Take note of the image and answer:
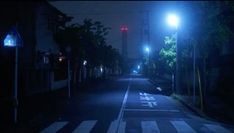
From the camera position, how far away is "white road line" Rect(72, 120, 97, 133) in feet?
48.5

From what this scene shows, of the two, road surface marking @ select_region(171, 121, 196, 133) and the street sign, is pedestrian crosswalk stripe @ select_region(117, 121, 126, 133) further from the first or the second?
the street sign

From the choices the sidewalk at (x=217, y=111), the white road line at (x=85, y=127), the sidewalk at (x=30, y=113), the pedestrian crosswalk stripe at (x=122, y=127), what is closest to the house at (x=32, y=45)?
the sidewalk at (x=30, y=113)

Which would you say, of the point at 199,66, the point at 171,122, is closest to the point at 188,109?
the point at 199,66

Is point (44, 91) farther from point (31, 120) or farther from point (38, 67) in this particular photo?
point (31, 120)

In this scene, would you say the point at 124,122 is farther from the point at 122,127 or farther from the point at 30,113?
the point at 30,113

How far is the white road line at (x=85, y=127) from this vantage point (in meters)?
14.8

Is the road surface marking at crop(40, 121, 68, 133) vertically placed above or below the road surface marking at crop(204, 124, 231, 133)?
below

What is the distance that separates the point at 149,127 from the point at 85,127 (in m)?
2.16

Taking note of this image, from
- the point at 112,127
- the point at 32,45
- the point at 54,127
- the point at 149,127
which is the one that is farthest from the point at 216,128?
the point at 32,45

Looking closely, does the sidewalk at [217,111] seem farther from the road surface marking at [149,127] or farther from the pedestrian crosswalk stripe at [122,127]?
the pedestrian crosswalk stripe at [122,127]

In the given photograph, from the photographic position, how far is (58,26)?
44062 millimetres

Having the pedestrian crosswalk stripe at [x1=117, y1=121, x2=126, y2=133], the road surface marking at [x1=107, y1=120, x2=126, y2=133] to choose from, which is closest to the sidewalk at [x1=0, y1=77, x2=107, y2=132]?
the road surface marking at [x1=107, y1=120, x2=126, y2=133]

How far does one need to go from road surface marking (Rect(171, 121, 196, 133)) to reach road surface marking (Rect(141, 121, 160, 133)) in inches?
26.9

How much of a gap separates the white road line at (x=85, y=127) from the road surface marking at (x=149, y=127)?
1.76 m
